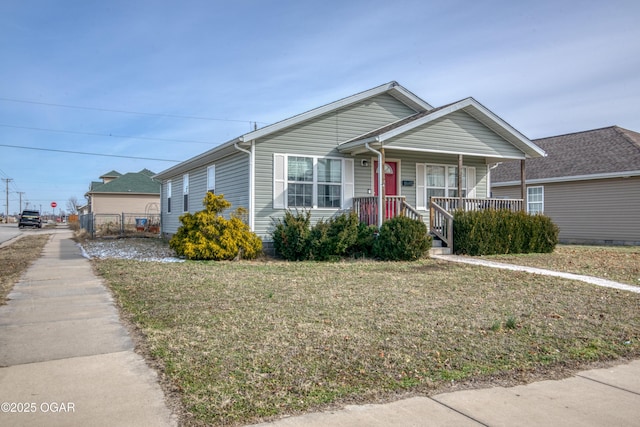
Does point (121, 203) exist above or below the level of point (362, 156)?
below

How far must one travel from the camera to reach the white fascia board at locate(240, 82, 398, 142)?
13383 millimetres

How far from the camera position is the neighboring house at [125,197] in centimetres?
3972

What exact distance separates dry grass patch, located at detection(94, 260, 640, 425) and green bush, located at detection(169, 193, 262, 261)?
9.31 feet

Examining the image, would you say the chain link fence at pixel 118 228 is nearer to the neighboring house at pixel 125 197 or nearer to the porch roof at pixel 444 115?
the neighboring house at pixel 125 197

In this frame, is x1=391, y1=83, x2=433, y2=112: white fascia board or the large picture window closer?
x1=391, y1=83, x2=433, y2=112: white fascia board

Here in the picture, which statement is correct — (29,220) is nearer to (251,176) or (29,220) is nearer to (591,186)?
(251,176)

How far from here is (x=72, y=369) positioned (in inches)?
172

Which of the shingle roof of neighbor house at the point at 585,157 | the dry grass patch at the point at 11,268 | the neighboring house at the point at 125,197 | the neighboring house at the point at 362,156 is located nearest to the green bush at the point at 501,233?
the neighboring house at the point at 362,156

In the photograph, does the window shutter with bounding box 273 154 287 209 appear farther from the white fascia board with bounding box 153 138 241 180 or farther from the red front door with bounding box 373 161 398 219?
the red front door with bounding box 373 161 398 219

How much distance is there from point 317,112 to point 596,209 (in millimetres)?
13754

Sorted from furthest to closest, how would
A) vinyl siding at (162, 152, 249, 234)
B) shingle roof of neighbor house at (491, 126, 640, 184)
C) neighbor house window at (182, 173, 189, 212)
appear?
neighbor house window at (182, 173, 189, 212), shingle roof of neighbor house at (491, 126, 640, 184), vinyl siding at (162, 152, 249, 234)

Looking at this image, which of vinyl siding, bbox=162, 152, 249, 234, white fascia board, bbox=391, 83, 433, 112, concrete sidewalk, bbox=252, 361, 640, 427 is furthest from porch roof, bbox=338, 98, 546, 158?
concrete sidewalk, bbox=252, 361, 640, 427

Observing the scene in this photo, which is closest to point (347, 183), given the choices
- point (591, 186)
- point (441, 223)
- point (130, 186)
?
point (441, 223)

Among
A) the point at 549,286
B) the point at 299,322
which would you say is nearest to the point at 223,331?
the point at 299,322
